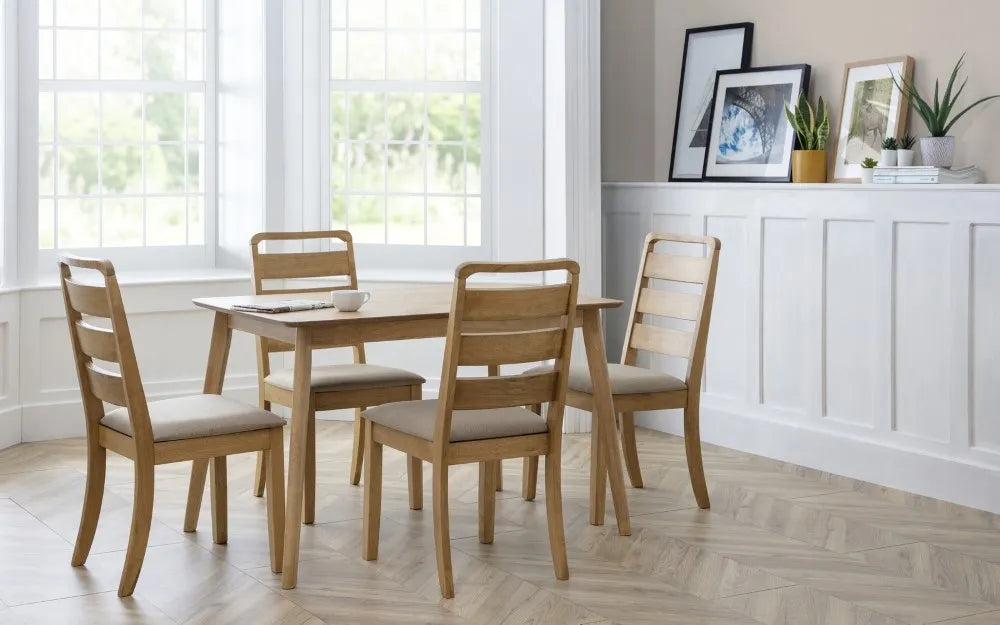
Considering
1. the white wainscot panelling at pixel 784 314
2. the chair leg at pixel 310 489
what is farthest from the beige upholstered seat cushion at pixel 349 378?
the white wainscot panelling at pixel 784 314

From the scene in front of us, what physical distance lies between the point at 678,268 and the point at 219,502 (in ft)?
5.92

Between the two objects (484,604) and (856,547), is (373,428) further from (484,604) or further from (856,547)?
(856,547)

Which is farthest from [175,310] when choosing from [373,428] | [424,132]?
[373,428]

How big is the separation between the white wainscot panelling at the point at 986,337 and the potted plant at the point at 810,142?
2.88 feet

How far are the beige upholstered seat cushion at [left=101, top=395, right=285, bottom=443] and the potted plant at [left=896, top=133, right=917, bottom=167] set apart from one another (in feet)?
8.45

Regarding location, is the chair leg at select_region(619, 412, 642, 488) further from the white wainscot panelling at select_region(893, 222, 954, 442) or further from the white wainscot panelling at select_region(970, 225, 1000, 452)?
the white wainscot panelling at select_region(970, 225, 1000, 452)

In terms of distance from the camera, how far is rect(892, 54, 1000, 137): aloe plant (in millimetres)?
4582

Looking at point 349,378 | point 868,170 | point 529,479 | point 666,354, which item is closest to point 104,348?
point 349,378

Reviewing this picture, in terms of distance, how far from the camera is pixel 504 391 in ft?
11.7

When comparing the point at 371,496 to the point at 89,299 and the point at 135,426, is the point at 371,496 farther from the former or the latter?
the point at 89,299

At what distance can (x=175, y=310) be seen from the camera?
19.3 ft

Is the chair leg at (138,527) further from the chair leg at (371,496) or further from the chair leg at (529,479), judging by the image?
the chair leg at (529,479)

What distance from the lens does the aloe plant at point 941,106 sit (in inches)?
180

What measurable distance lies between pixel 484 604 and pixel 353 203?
3275 millimetres
